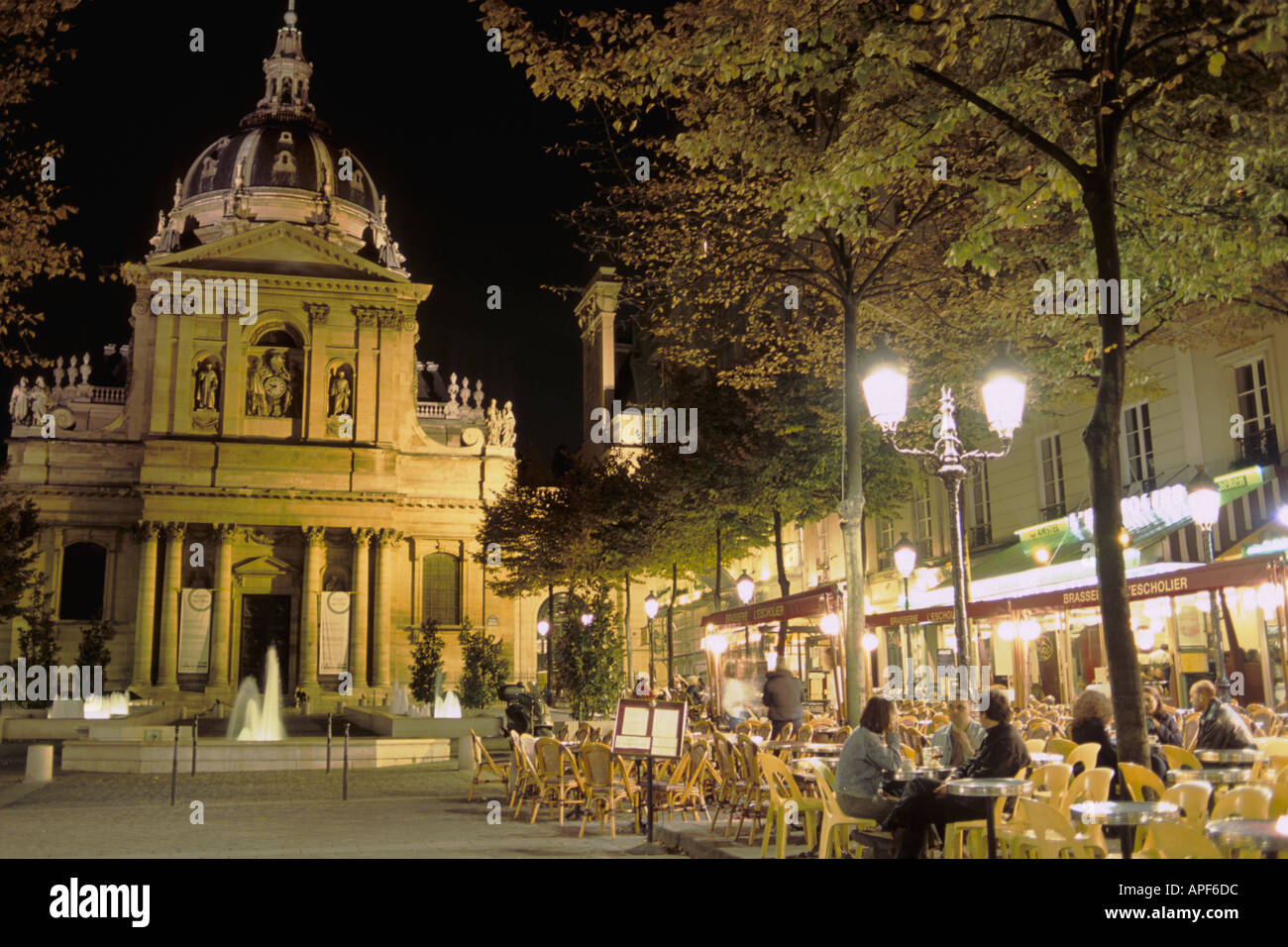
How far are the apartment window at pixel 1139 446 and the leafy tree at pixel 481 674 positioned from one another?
2266 cm

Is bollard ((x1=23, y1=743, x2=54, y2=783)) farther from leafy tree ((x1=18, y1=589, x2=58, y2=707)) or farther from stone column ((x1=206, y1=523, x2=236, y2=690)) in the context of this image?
stone column ((x1=206, y1=523, x2=236, y2=690))

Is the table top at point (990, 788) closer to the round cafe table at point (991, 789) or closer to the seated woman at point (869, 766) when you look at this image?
the round cafe table at point (991, 789)

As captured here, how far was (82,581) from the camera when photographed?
50.3 m

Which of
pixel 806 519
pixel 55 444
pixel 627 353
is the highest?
pixel 627 353

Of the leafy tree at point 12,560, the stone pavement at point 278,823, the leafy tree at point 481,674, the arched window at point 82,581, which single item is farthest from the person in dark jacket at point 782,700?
the arched window at point 82,581

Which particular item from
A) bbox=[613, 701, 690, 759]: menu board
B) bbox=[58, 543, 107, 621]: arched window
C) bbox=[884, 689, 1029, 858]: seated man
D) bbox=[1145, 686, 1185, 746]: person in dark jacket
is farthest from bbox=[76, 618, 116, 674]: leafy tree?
bbox=[884, 689, 1029, 858]: seated man

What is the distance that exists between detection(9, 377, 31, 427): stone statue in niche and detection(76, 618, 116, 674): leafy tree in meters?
11.5

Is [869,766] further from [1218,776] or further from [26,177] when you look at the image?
[26,177]

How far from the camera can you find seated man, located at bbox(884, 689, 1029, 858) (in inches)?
309

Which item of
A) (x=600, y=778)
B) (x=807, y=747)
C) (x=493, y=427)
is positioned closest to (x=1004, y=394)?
(x=807, y=747)

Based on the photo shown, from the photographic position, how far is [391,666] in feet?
169

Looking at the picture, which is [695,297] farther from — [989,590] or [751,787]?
[989,590]
